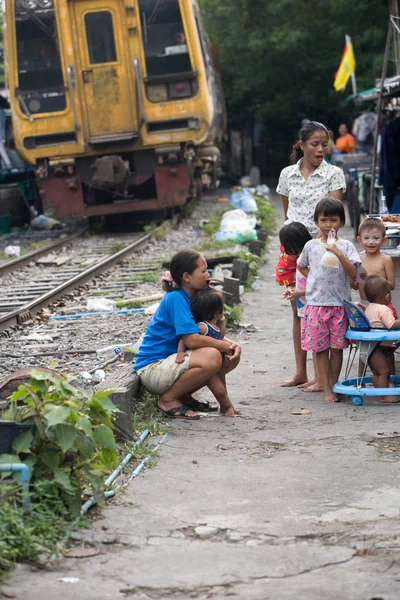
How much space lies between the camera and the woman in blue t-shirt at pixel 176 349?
21.4 feet

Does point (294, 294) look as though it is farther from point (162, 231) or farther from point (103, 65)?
point (103, 65)

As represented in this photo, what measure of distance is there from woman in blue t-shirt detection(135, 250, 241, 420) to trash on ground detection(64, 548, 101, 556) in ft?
7.44

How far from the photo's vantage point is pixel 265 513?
4793mm

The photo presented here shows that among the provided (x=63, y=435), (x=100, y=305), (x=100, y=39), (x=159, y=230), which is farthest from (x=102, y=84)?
(x=63, y=435)

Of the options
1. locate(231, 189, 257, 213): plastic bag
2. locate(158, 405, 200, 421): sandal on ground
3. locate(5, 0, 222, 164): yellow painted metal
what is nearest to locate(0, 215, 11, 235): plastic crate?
locate(5, 0, 222, 164): yellow painted metal

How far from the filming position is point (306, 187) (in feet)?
25.3

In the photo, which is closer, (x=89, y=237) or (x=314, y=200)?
(x=314, y=200)

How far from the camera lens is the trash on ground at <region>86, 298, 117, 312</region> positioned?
36.2 ft

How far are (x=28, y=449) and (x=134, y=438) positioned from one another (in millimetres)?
1500

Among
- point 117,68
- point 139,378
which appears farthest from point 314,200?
point 117,68

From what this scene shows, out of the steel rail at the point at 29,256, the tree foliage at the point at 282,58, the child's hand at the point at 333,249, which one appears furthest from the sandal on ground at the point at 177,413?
the tree foliage at the point at 282,58

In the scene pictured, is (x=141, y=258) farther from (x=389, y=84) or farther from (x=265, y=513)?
(x=265, y=513)

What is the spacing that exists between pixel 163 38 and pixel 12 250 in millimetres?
4479

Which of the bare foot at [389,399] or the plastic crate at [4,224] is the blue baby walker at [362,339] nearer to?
the bare foot at [389,399]
